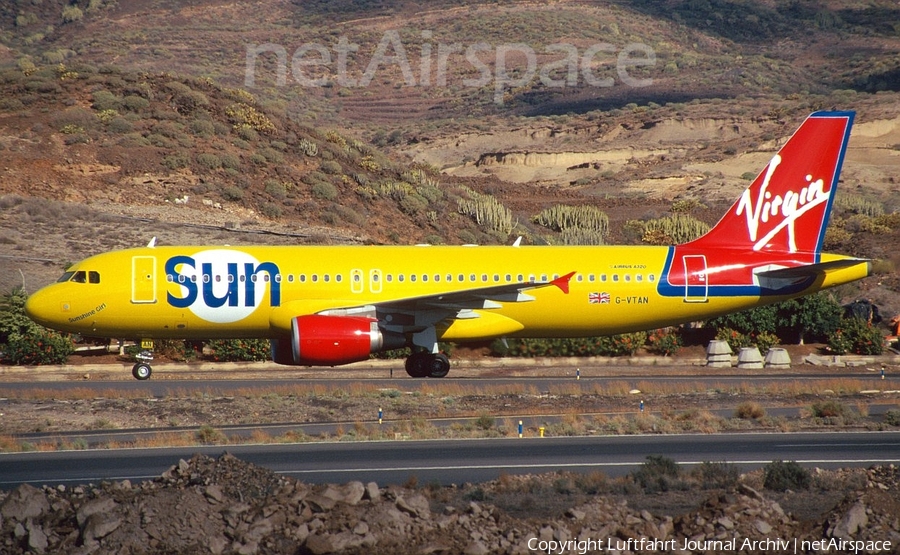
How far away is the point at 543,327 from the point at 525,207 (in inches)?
2023

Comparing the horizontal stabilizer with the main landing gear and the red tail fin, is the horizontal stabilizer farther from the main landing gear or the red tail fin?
the main landing gear

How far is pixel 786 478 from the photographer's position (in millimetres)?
15891

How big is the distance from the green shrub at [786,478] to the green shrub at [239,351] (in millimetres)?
28434

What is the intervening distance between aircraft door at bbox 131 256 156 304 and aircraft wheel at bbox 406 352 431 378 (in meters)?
7.15

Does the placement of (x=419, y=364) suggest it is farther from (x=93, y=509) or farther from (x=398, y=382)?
(x=93, y=509)

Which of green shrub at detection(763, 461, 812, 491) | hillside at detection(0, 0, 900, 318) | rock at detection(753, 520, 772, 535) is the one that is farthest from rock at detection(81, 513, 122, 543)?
hillside at detection(0, 0, 900, 318)

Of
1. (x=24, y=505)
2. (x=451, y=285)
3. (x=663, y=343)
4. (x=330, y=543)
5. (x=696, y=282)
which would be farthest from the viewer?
(x=663, y=343)

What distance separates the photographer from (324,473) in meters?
17.8

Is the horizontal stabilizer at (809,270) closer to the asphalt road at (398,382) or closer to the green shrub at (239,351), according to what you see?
the asphalt road at (398,382)

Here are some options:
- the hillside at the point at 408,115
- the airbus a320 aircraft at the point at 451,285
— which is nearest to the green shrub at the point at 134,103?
the hillside at the point at 408,115

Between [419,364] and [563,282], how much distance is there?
4.75 m

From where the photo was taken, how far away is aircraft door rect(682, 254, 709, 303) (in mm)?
31109

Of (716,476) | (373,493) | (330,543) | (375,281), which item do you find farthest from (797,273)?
(330,543)

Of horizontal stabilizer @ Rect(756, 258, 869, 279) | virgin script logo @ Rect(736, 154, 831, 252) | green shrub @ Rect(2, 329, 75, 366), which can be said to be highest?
virgin script logo @ Rect(736, 154, 831, 252)
